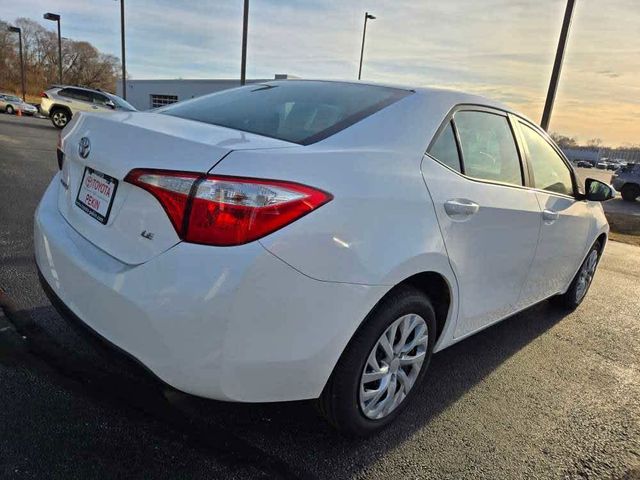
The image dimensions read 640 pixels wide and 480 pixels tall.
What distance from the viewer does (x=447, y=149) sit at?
8.00ft

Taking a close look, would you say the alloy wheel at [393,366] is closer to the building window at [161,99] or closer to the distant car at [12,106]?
the distant car at [12,106]

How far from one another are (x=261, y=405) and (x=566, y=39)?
9.72 meters

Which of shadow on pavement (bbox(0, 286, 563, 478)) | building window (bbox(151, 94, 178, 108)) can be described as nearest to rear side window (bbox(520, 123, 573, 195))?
shadow on pavement (bbox(0, 286, 563, 478))

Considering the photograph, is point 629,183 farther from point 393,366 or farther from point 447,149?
point 393,366

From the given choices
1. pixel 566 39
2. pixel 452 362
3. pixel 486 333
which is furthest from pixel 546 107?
pixel 452 362

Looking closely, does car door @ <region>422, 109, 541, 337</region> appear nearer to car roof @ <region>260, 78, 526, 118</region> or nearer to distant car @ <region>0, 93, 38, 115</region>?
car roof @ <region>260, 78, 526, 118</region>

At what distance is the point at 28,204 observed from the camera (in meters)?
5.89

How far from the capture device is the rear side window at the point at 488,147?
2.60 m

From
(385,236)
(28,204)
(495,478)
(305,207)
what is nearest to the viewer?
(305,207)

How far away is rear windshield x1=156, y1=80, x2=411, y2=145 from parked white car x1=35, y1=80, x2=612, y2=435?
17mm

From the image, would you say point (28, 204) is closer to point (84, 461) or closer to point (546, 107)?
point (84, 461)

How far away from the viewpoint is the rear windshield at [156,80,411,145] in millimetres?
2168

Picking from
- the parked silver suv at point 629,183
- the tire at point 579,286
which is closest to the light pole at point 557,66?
the tire at point 579,286

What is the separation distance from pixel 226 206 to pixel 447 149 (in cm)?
128
